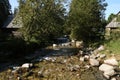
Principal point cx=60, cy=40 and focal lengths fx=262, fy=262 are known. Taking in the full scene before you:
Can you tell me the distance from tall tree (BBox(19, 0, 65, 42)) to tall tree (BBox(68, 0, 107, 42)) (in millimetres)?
3544

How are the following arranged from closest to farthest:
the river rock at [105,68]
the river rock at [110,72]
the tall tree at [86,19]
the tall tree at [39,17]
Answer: the river rock at [110,72] < the river rock at [105,68] < the tall tree at [39,17] < the tall tree at [86,19]

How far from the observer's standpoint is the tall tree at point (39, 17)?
35.4 meters

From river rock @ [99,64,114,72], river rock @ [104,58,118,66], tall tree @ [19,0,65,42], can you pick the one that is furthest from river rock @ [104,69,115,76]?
tall tree @ [19,0,65,42]

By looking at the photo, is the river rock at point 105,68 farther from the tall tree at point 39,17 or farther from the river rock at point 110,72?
the tall tree at point 39,17

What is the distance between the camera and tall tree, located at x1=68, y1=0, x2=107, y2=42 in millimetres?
41188

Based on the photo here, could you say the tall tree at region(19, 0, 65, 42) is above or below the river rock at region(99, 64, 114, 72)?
above

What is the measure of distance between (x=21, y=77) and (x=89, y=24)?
23.3 m

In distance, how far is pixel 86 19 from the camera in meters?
41.2

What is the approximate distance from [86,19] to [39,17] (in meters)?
8.44

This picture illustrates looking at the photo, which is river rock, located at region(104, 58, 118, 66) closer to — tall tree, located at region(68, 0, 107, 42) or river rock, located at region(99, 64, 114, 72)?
river rock, located at region(99, 64, 114, 72)

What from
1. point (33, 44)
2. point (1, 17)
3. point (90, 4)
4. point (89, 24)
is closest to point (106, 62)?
point (33, 44)

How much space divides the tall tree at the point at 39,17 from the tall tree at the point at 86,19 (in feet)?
11.6

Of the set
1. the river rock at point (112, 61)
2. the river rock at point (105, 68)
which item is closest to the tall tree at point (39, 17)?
the river rock at point (112, 61)

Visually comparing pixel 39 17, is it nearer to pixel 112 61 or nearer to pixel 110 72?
pixel 112 61
